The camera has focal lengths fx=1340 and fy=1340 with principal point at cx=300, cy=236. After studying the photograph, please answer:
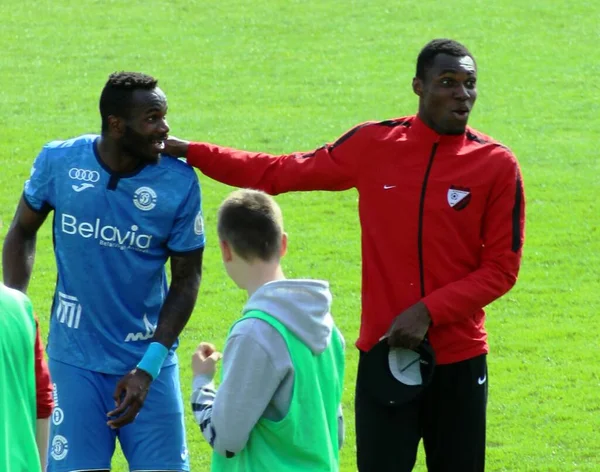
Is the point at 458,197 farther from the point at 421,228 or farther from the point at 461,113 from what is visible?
the point at 461,113

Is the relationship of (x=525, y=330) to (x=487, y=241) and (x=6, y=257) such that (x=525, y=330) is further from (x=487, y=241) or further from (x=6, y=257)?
(x=6, y=257)

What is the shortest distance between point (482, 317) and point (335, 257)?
20.6ft

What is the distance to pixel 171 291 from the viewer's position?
5.43m

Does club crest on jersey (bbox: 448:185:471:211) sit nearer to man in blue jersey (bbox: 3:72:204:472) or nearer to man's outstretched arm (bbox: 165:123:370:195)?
man's outstretched arm (bbox: 165:123:370:195)

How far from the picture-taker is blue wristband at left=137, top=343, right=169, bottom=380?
204 inches

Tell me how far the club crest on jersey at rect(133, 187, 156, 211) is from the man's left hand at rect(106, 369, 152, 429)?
67 cm

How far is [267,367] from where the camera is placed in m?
4.04

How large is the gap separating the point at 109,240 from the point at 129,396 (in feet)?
2.20

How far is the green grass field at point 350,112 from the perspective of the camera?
8789mm

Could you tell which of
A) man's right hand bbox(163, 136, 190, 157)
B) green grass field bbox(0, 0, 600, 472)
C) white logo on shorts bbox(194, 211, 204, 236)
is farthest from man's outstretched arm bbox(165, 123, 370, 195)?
green grass field bbox(0, 0, 600, 472)

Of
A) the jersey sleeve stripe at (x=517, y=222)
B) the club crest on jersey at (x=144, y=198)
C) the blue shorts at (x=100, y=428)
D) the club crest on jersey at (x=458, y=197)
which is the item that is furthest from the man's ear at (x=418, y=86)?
the blue shorts at (x=100, y=428)

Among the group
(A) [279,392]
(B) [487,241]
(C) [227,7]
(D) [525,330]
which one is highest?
(C) [227,7]

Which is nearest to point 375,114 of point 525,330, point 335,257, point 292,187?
point 335,257

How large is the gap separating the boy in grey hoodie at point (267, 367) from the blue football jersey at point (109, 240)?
115cm
